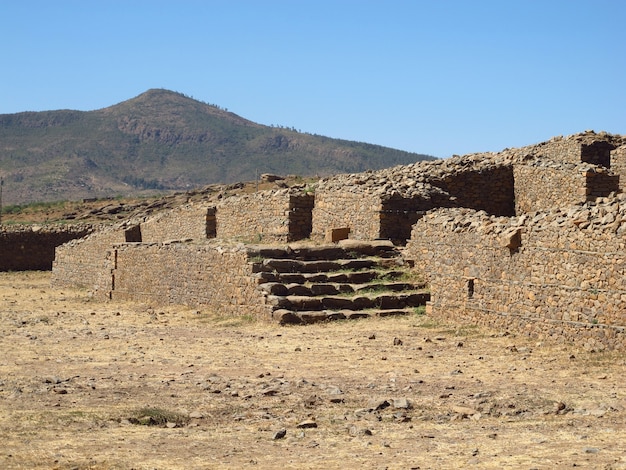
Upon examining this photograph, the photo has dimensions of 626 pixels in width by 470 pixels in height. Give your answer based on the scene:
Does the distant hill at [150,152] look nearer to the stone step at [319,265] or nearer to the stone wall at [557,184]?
the stone wall at [557,184]

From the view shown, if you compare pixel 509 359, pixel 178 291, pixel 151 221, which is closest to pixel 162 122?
pixel 151 221

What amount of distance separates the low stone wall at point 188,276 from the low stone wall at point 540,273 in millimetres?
3407

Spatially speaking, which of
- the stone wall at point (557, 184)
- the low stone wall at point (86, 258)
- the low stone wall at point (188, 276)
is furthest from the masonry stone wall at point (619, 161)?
the low stone wall at point (86, 258)

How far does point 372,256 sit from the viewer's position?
63.1 ft

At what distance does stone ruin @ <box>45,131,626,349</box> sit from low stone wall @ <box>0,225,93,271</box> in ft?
23.5

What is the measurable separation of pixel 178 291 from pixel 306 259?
3.52m

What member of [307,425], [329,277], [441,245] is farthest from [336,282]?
[307,425]

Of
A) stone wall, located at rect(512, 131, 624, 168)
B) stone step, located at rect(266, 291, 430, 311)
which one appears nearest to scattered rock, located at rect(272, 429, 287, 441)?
stone step, located at rect(266, 291, 430, 311)

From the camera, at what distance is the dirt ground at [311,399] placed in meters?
7.87

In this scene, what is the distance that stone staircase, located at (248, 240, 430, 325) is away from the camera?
55.5ft

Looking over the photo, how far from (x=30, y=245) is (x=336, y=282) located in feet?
65.7

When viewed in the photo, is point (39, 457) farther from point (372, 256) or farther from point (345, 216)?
point (345, 216)

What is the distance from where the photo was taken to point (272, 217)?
75.9 feet

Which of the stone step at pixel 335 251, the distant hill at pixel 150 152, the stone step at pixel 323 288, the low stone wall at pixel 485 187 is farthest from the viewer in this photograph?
the distant hill at pixel 150 152
